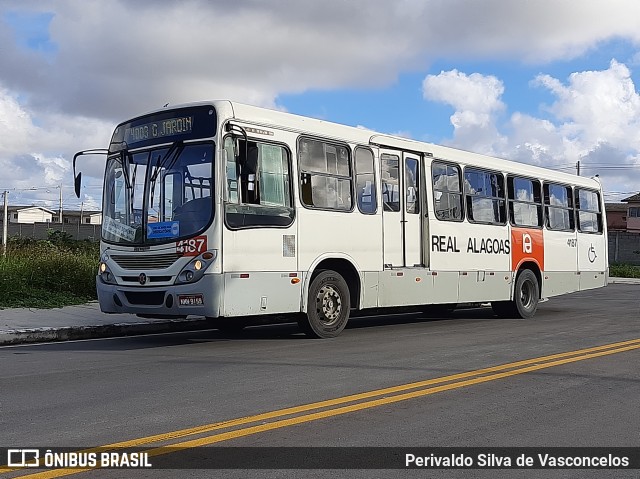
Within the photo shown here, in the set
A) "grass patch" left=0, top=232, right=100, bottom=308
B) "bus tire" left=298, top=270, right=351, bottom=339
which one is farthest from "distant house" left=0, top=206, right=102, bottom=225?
"bus tire" left=298, top=270, right=351, bottom=339

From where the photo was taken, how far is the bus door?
42.8 feet

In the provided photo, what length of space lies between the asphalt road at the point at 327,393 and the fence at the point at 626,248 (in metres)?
45.5

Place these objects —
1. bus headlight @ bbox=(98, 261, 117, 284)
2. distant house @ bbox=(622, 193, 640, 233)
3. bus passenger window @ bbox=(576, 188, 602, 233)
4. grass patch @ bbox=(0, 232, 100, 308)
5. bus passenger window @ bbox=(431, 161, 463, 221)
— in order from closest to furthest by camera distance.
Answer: bus headlight @ bbox=(98, 261, 117, 284) < bus passenger window @ bbox=(431, 161, 463, 221) < grass patch @ bbox=(0, 232, 100, 308) < bus passenger window @ bbox=(576, 188, 602, 233) < distant house @ bbox=(622, 193, 640, 233)

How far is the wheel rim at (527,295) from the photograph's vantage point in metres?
16.7

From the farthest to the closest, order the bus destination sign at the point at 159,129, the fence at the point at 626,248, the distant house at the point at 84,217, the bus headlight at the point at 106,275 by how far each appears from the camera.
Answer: the distant house at the point at 84,217 < the fence at the point at 626,248 < the bus headlight at the point at 106,275 < the bus destination sign at the point at 159,129

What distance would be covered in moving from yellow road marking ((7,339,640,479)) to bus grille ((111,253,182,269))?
420 cm

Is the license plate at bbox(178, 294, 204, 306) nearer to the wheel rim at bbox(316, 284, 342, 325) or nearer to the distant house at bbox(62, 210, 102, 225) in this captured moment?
the wheel rim at bbox(316, 284, 342, 325)

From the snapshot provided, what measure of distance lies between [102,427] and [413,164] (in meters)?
8.90

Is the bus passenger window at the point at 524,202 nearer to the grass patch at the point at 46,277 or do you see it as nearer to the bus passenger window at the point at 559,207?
the bus passenger window at the point at 559,207

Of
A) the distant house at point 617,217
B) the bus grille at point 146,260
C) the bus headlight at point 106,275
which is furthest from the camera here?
the distant house at point 617,217

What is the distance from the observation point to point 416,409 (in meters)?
6.73

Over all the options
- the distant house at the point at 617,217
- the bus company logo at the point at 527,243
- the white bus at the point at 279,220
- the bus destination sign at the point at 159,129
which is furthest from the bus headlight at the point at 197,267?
the distant house at the point at 617,217

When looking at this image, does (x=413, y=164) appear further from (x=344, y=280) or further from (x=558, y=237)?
(x=558, y=237)

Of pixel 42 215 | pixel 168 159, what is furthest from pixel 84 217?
pixel 168 159
